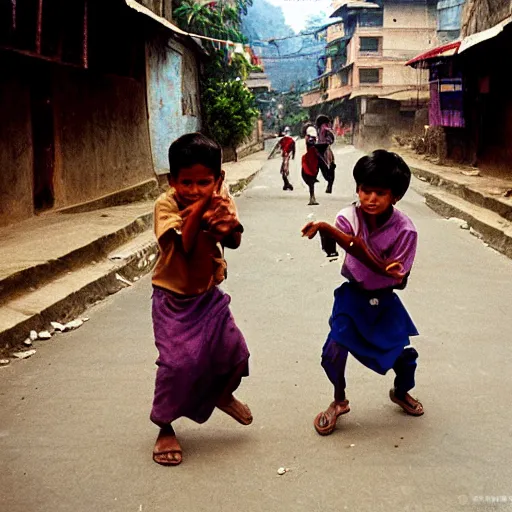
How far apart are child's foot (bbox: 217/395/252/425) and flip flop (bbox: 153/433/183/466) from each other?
0.33 m

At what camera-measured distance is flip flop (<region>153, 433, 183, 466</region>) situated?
3109 mm

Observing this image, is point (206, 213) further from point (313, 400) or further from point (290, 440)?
point (313, 400)

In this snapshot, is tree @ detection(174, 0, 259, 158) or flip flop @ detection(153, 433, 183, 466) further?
tree @ detection(174, 0, 259, 158)

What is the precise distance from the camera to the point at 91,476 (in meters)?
2.99

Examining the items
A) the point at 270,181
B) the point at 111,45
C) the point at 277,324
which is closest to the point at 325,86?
the point at 270,181

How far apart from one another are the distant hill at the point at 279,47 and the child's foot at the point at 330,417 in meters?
51.1

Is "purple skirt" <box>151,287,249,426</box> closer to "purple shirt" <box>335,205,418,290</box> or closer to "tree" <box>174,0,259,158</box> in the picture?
"purple shirt" <box>335,205,418,290</box>

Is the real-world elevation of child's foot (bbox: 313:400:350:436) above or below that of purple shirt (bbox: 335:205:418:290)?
below

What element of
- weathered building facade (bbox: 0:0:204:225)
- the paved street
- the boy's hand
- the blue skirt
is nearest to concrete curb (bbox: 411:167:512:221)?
the paved street

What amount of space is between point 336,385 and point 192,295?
3.22 ft

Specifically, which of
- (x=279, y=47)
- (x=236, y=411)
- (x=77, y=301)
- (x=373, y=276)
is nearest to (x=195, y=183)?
(x=373, y=276)

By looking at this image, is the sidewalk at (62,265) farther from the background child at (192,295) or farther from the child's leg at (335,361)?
the child's leg at (335,361)

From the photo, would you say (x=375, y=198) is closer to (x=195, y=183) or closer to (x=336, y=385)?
(x=195, y=183)

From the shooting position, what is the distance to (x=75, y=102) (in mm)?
10617
